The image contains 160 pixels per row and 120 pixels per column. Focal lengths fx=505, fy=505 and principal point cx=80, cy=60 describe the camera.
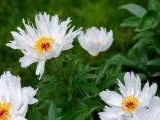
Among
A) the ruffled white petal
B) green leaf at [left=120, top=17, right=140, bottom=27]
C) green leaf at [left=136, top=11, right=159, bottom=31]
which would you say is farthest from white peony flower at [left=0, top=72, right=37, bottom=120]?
green leaf at [left=120, top=17, right=140, bottom=27]

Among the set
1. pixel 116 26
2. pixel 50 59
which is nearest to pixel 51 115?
pixel 50 59

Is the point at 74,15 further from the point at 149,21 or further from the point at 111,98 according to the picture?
the point at 111,98

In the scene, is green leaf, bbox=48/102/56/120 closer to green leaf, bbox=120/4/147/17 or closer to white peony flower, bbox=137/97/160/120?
white peony flower, bbox=137/97/160/120

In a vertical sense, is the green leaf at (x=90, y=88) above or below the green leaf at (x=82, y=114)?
above

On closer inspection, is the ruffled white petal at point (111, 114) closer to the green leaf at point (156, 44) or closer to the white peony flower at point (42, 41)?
the white peony flower at point (42, 41)

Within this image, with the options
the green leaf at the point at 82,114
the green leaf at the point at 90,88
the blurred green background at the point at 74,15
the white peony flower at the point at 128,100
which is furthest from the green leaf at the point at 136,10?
the green leaf at the point at 82,114

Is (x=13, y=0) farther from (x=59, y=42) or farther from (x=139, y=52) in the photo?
(x=59, y=42)
